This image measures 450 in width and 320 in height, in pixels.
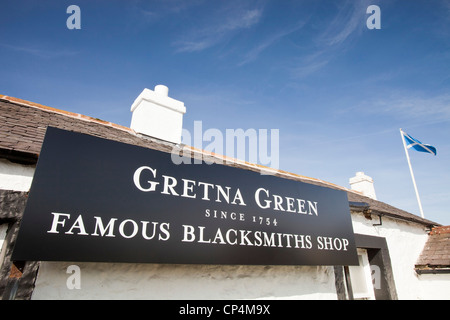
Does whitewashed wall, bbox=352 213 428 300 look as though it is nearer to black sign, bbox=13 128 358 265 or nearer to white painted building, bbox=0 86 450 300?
white painted building, bbox=0 86 450 300

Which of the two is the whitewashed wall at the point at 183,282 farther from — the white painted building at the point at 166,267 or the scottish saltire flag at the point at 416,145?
the scottish saltire flag at the point at 416,145

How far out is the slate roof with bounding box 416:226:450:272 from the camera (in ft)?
21.0

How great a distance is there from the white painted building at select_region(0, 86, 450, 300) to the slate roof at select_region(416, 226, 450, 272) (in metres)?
0.05

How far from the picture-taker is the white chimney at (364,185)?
8834 mm

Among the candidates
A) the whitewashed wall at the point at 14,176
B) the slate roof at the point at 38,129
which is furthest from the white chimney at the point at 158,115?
the whitewashed wall at the point at 14,176

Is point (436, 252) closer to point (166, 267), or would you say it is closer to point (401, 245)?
point (401, 245)

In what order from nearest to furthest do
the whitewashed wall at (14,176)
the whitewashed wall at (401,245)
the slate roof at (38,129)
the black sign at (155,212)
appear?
1. the black sign at (155,212)
2. the whitewashed wall at (14,176)
3. the slate roof at (38,129)
4. the whitewashed wall at (401,245)

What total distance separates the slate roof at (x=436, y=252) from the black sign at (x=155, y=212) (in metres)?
3.81

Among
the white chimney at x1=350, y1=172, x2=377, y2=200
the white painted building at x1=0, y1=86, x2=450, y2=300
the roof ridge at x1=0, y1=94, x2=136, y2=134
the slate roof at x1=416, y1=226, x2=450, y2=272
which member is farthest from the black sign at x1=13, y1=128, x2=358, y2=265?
the white chimney at x1=350, y1=172, x2=377, y2=200

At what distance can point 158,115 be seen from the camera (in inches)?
213

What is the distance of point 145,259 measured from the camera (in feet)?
9.44

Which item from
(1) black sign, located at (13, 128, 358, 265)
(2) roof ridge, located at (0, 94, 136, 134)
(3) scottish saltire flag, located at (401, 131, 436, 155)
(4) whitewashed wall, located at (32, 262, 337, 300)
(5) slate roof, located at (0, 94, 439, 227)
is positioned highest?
(3) scottish saltire flag, located at (401, 131, 436, 155)
